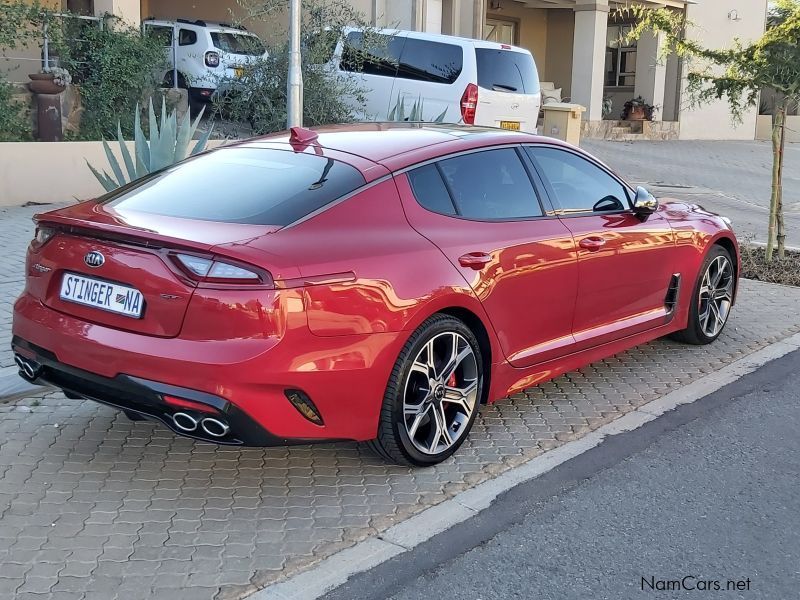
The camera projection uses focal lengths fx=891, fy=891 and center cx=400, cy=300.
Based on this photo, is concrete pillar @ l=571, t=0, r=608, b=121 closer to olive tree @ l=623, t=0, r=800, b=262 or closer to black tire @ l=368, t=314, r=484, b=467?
olive tree @ l=623, t=0, r=800, b=262

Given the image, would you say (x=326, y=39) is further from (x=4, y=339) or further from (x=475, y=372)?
(x=475, y=372)

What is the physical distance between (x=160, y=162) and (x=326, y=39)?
20.1ft

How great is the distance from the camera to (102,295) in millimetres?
3826

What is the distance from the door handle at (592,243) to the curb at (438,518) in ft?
3.27

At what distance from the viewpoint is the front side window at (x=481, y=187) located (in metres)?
4.49

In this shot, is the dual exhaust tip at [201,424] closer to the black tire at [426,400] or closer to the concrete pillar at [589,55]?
the black tire at [426,400]

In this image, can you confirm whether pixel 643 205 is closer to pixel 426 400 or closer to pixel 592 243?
pixel 592 243

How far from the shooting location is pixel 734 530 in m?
3.85

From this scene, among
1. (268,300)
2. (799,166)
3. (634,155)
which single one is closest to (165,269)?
(268,300)

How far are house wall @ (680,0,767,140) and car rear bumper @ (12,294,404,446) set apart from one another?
89.9ft

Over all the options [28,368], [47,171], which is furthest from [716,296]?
[47,171]

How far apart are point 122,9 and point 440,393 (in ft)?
33.4

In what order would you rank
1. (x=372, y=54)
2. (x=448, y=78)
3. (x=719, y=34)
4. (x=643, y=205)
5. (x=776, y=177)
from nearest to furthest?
(x=643, y=205) → (x=776, y=177) → (x=372, y=54) → (x=448, y=78) → (x=719, y=34)

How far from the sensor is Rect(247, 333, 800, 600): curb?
130 inches
